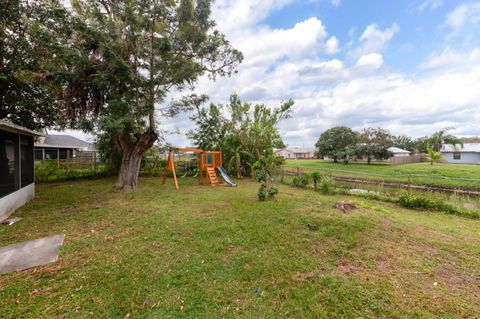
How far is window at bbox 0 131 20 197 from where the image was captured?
15.1ft

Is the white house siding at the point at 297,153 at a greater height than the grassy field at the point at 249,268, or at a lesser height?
greater

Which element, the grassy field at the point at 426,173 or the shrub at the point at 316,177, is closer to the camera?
the shrub at the point at 316,177

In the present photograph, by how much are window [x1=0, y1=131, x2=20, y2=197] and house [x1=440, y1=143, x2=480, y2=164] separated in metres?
38.3

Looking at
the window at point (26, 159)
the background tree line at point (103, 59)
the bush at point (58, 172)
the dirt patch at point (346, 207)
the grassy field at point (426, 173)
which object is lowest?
the grassy field at point (426, 173)

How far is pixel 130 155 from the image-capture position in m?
8.05

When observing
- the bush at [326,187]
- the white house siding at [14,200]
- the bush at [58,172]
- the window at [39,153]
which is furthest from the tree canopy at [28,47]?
the window at [39,153]

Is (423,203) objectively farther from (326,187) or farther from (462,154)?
(462,154)

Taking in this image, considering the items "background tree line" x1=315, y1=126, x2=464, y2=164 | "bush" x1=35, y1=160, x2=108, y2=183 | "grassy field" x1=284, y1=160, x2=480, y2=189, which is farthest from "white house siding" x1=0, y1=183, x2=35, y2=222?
"background tree line" x1=315, y1=126, x2=464, y2=164

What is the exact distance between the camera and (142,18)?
21.6 ft

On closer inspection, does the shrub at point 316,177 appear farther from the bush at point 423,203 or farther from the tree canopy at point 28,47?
the tree canopy at point 28,47

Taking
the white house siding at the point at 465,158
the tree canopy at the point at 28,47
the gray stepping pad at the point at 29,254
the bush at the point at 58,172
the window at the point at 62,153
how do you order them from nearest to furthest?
the gray stepping pad at the point at 29,254 → the tree canopy at the point at 28,47 → the bush at the point at 58,172 → the window at the point at 62,153 → the white house siding at the point at 465,158

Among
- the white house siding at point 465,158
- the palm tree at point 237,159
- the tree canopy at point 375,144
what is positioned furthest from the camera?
the white house siding at point 465,158

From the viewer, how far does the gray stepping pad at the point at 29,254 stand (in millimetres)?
2723

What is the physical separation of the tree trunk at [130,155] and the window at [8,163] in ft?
9.35
